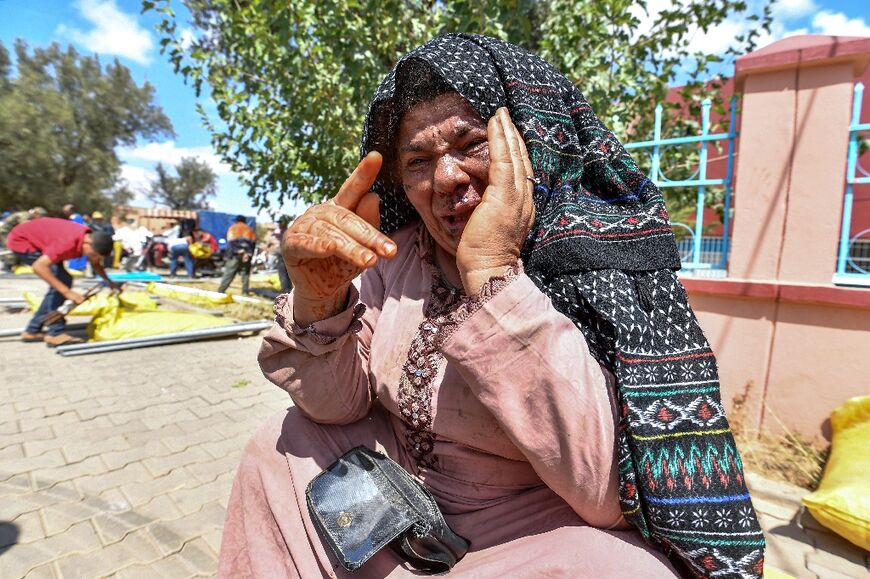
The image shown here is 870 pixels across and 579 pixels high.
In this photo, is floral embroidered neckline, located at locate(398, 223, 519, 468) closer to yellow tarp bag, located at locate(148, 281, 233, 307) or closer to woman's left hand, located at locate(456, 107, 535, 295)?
woman's left hand, located at locate(456, 107, 535, 295)

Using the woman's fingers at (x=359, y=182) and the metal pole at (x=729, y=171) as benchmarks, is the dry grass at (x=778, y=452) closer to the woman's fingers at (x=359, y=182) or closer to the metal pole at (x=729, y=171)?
the metal pole at (x=729, y=171)

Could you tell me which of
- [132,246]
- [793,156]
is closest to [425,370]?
[793,156]

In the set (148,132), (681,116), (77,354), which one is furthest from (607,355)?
(148,132)

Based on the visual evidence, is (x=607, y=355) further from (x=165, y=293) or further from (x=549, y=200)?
(x=165, y=293)

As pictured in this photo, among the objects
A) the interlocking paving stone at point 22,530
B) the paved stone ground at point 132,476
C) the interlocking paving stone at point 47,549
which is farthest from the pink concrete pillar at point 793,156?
the interlocking paving stone at point 22,530

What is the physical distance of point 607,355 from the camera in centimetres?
108

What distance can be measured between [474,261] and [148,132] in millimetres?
33631

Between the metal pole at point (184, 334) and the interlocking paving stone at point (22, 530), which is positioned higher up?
the metal pole at point (184, 334)

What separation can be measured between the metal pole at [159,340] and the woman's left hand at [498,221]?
17.3 feet

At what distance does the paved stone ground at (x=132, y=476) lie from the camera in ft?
7.36

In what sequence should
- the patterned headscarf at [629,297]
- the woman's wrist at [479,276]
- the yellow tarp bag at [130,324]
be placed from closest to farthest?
the patterned headscarf at [629,297] → the woman's wrist at [479,276] → the yellow tarp bag at [130,324]

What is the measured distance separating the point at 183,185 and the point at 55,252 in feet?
138

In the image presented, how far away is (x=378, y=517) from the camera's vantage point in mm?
1233

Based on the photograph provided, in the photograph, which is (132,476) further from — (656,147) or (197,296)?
(197,296)
